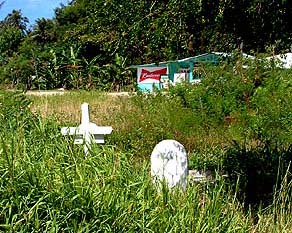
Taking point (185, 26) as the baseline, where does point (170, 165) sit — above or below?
below

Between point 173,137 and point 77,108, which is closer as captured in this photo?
point 173,137

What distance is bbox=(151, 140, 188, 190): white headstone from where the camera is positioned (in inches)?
171

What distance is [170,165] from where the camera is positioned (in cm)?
445

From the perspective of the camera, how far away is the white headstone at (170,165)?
435 centimetres

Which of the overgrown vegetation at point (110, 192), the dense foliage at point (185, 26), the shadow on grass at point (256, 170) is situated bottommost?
the shadow on grass at point (256, 170)

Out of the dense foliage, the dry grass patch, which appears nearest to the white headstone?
the dense foliage

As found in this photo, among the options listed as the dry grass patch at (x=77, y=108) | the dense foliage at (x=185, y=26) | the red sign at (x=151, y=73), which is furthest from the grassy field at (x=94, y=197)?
the red sign at (x=151, y=73)

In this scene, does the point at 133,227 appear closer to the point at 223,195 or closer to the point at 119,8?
the point at 223,195

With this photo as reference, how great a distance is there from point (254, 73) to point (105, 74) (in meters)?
21.5

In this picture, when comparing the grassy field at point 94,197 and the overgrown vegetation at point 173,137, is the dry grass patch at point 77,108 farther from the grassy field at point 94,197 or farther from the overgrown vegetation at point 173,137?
the grassy field at point 94,197

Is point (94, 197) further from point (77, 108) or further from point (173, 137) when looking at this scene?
point (77, 108)

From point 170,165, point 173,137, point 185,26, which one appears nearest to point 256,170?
point 185,26

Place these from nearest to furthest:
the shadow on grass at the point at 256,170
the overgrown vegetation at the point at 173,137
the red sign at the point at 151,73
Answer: the overgrown vegetation at the point at 173,137 < the shadow on grass at the point at 256,170 < the red sign at the point at 151,73

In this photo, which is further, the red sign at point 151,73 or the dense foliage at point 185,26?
the red sign at point 151,73
